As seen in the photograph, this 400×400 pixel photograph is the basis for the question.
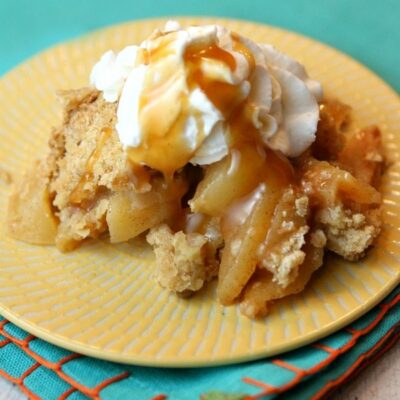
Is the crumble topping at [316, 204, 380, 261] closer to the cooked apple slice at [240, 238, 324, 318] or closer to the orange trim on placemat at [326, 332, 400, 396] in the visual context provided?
the cooked apple slice at [240, 238, 324, 318]

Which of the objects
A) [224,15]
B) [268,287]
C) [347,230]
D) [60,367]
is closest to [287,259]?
[268,287]

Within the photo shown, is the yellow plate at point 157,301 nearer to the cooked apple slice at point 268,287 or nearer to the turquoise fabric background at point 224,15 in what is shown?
the cooked apple slice at point 268,287

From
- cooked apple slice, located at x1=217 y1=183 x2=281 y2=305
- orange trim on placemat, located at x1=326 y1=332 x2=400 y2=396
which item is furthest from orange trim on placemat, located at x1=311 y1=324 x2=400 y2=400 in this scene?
cooked apple slice, located at x1=217 y1=183 x2=281 y2=305

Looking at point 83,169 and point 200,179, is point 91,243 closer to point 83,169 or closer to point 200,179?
point 83,169

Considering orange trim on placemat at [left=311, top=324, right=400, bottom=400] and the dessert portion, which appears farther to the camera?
the dessert portion

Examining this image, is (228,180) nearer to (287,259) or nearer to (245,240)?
(245,240)

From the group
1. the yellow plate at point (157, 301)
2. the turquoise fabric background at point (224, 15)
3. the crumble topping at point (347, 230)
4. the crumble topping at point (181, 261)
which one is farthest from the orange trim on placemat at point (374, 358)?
the turquoise fabric background at point (224, 15)

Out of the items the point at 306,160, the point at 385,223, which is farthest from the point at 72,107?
the point at 385,223
